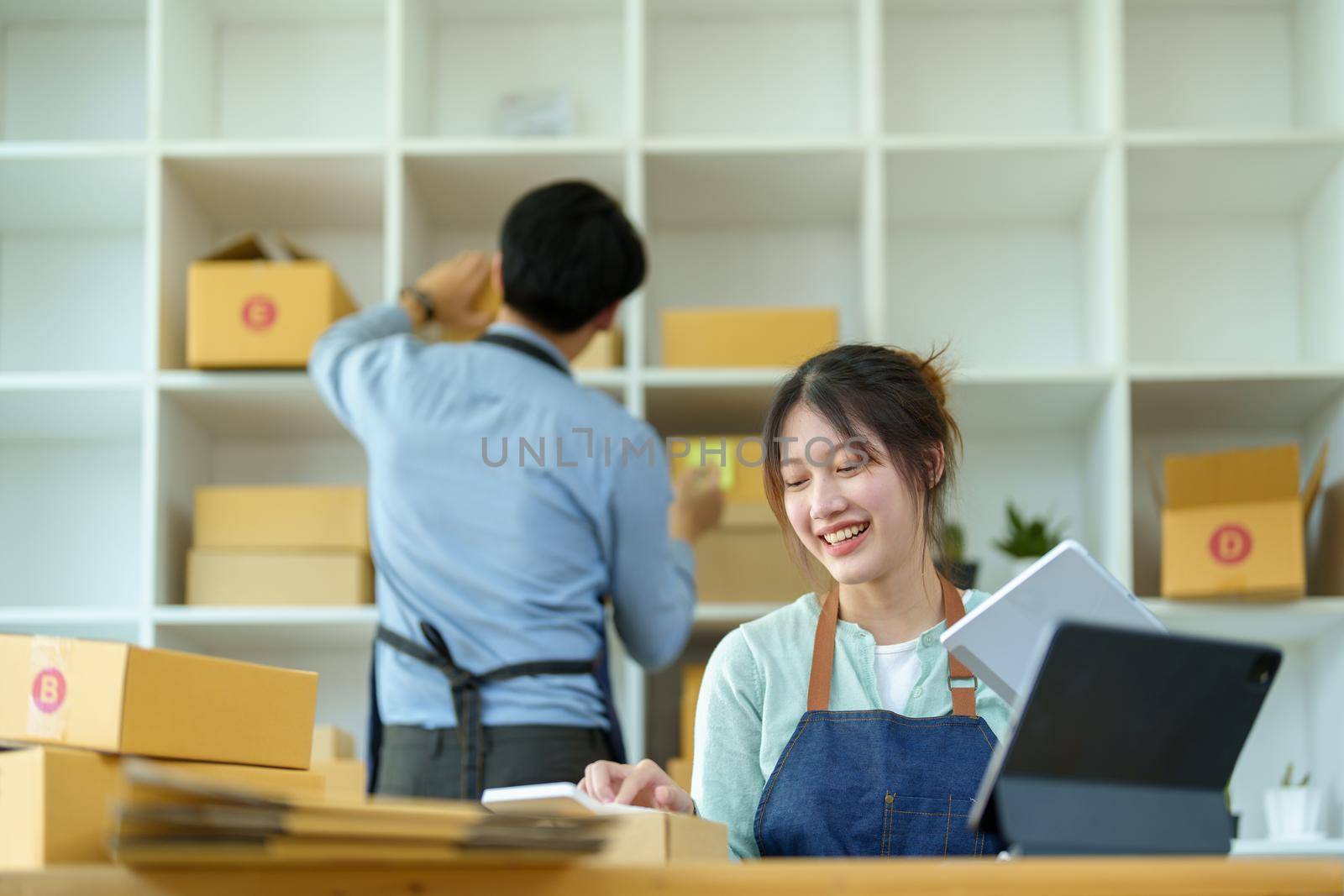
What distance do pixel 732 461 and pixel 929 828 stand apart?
1.48 m

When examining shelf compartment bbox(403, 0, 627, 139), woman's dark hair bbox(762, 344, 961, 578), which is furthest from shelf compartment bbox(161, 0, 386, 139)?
woman's dark hair bbox(762, 344, 961, 578)

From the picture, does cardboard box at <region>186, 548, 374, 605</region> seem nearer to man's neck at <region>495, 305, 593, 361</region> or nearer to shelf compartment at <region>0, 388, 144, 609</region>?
shelf compartment at <region>0, 388, 144, 609</region>

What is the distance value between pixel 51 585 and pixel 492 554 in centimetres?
152

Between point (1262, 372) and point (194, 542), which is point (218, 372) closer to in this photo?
point (194, 542)

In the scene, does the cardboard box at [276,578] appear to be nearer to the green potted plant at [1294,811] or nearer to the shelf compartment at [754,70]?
the shelf compartment at [754,70]

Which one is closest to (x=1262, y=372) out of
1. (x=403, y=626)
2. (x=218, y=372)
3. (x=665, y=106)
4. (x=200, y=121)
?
(x=665, y=106)

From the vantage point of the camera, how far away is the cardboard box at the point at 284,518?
9.66ft

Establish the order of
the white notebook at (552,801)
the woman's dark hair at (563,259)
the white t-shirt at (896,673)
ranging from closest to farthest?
the white notebook at (552,801), the white t-shirt at (896,673), the woman's dark hair at (563,259)

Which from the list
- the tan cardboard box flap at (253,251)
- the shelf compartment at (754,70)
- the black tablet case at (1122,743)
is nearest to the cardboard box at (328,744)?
the tan cardboard box flap at (253,251)

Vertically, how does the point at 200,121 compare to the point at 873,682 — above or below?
above

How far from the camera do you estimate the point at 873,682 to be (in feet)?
5.47

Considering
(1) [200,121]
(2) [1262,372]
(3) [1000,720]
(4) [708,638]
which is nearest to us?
(3) [1000,720]

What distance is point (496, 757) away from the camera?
2.18 metres

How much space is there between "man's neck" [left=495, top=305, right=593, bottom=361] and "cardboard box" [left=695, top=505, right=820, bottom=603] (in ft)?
2.05
